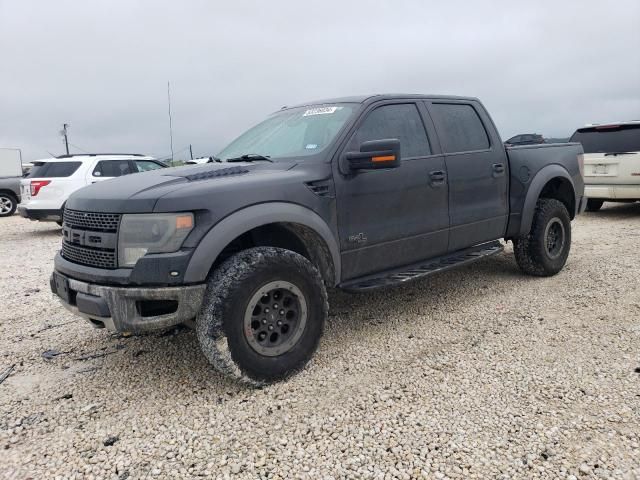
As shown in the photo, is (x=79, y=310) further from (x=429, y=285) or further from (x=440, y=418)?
(x=429, y=285)

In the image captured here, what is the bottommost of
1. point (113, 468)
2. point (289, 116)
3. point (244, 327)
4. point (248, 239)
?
point (113, 468)

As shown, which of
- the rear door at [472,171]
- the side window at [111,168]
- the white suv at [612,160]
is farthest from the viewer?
the side window at [111,168]

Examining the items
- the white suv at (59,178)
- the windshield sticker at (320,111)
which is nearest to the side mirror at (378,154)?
the windshield sticker at (320,111)

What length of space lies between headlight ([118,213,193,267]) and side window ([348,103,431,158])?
59.2 inches

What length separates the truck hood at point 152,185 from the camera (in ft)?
9.48

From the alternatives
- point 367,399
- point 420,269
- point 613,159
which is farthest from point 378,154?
point 613,159

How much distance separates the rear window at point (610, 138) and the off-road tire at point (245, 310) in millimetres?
8227

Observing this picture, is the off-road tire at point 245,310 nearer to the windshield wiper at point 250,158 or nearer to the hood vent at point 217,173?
the hood vent at point 217,173

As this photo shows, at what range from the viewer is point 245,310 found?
2.98 m

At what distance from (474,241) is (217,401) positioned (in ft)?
9.11

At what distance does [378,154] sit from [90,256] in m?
1.94

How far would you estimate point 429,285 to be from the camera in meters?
5.32

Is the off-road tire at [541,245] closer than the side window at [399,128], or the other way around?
the side window at [399,128]

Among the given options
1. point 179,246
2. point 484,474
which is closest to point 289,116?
point 179,246
